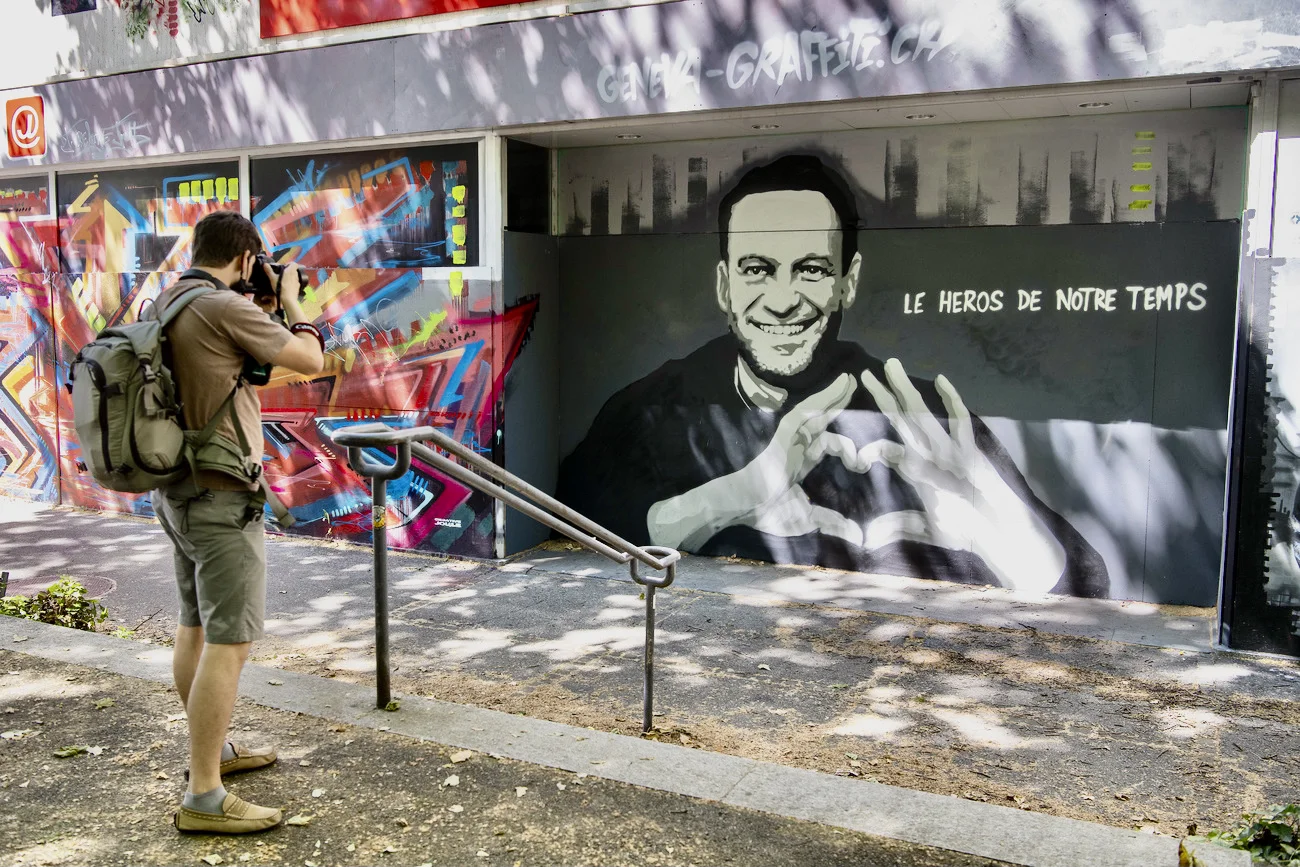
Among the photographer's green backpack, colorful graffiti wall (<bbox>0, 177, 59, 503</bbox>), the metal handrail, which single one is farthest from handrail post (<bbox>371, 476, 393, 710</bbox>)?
colorful graffiti wall (<bbox>0, 177, 59, 503</bbox>)

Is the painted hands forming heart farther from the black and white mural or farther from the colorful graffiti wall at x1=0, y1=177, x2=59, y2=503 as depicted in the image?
the colorful graffiti wall at x1=0, y1=177, x2=59, y2=503

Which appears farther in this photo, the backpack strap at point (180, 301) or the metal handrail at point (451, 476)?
the metal handrail at point (451, 476)

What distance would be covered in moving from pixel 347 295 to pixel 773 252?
2.96 metres

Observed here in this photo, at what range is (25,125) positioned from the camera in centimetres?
917

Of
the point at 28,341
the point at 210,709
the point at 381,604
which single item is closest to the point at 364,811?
the point at 210,709

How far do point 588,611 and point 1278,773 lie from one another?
3572 millimetres

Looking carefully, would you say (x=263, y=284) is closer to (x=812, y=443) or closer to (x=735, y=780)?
(x=735, y=780)

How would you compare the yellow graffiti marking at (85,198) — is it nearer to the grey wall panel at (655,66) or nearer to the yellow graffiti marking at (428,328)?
the grey wall panel at (655,66)

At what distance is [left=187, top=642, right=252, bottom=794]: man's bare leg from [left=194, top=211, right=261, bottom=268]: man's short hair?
116 centimetres

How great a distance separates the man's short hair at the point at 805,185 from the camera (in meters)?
7.27

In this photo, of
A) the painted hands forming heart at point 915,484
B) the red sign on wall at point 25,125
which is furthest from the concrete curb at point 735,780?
the red sign on wall at point 25,125

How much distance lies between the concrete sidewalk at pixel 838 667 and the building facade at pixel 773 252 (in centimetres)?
44

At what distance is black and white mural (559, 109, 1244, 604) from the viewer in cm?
657

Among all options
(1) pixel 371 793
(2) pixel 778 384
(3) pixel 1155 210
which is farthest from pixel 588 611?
(3) pixel 1155 210
